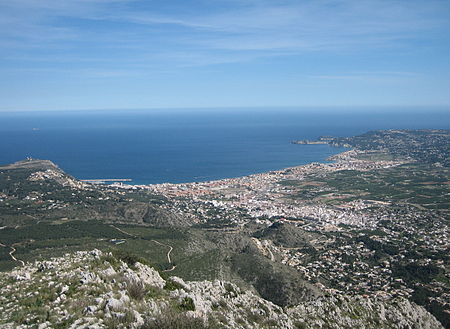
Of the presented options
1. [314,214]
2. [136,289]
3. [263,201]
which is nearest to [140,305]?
[136,289]

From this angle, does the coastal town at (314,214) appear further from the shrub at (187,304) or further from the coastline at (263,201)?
the shrub at (187,304)

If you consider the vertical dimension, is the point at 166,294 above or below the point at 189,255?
above

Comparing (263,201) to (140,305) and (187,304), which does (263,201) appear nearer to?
(187,304)

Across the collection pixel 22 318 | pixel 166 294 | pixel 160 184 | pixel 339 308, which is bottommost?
pixel 160 184

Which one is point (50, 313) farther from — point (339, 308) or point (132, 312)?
point (339, 308)

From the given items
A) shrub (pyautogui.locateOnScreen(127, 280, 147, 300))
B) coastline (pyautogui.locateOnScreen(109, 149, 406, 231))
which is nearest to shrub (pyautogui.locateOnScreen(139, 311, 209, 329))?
shrub (pyautogui.locateOnScreen(127, 280, 147, 300))

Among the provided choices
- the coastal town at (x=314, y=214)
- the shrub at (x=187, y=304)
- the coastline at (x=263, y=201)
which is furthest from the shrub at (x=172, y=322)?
the coastline at (x=263, y=201)

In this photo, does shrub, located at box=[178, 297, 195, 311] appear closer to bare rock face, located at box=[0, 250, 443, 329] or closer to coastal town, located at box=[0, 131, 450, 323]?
bare rock face, located at box=[0, 250, 443, 329]

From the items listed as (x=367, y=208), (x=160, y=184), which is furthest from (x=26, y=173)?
(x=367, y=208)
